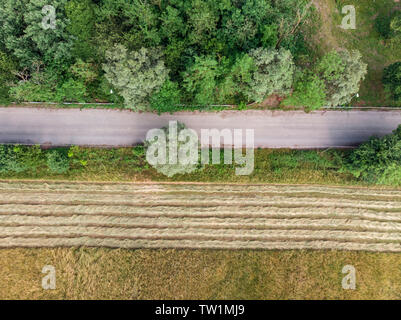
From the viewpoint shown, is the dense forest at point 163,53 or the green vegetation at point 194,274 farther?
the green vegetation at point 194,274

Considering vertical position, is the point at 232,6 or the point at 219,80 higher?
the point at 232,6

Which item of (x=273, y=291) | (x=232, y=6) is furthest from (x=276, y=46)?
(x=273, y=291)

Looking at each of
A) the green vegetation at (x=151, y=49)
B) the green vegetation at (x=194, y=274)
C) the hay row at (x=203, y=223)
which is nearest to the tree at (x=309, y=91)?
the green vegetation at (x=151, y=49)

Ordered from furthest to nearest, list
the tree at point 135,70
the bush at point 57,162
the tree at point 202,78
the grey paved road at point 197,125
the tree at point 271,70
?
the grey paved road at point 197,125
the bush at point 57,162
the tree at point 202,78
the tree at point 271,70
the tree at point 135,70

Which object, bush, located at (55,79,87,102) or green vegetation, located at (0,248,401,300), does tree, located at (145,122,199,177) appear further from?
green vegetation, located at (0,248,401,300)

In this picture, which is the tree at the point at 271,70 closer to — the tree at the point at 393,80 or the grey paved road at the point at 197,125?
the grey paved road at the point at 197,125

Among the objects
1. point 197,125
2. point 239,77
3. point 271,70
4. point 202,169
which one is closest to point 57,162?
point 202,169

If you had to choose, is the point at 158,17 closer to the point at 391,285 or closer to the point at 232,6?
the point at 232,6

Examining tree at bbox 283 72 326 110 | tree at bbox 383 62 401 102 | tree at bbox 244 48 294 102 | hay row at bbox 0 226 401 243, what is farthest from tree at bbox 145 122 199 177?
tree at bbox 383 62 401 102
